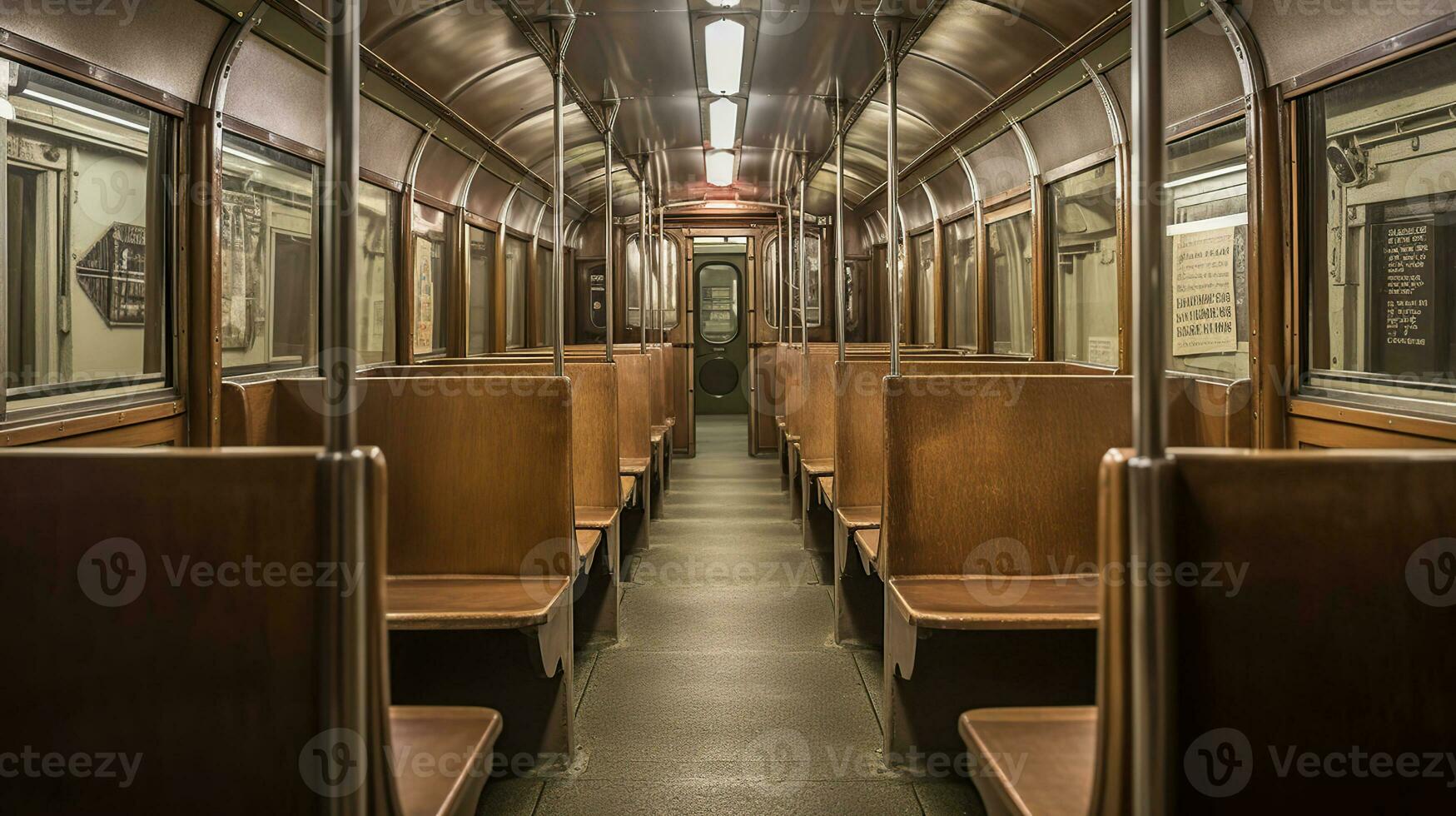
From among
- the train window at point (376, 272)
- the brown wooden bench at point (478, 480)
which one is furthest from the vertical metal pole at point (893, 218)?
the train window at point (376, 272)

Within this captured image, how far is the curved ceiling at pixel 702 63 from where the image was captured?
432cm

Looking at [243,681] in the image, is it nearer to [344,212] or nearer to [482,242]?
[344,212]

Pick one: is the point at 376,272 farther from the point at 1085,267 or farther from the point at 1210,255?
the point at 1210,255

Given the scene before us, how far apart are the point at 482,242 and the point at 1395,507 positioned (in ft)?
22.8

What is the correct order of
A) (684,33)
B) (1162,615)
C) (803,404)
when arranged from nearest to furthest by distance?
1. (1162,615)
2. (684,33)
3. (803,404)

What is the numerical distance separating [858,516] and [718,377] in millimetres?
9494

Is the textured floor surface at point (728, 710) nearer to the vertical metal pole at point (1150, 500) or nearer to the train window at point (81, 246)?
the vertical metal pole at point (1150, 500)

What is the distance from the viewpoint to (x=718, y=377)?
13062mm

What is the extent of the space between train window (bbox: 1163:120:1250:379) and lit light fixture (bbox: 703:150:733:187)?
4.92 meters

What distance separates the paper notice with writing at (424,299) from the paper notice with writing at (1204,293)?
13.5ft

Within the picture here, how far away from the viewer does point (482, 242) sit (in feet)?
Result: 24.4

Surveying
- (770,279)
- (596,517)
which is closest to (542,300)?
(770,279)

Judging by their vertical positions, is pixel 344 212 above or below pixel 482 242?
below

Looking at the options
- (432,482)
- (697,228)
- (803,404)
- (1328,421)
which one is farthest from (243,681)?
(697,228)
